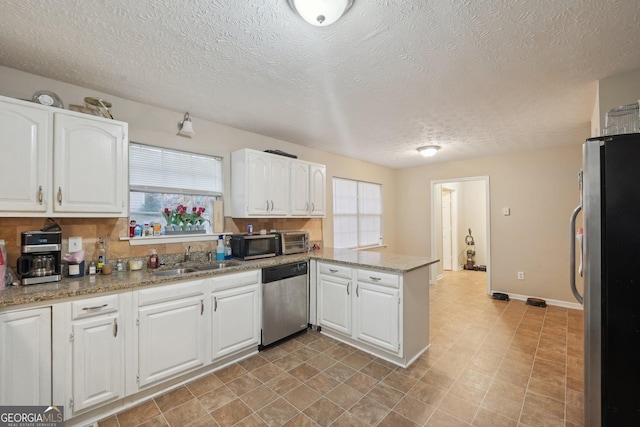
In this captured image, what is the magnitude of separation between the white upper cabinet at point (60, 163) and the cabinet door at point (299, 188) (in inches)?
70.5

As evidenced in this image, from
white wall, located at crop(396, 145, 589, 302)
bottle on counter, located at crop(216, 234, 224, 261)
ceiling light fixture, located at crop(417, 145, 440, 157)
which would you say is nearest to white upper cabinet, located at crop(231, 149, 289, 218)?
bottle on counter, located at crop(216, 234, 224, 261)

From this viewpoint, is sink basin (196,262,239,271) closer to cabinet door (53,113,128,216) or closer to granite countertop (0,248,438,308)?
granite countertop (0,248,438,308)

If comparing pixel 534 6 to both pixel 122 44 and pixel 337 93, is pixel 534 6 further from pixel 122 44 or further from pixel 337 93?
pixel 122 44

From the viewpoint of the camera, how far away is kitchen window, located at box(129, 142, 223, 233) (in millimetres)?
2631

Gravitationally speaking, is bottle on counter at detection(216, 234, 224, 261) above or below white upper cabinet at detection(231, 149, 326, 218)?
below

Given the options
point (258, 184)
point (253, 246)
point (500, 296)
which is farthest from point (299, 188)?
point (500, 296)

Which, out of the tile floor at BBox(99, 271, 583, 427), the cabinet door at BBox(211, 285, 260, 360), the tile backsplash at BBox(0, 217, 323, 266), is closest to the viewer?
the tile floor at BBox(99, 271, 583, 427)

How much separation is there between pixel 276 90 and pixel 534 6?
5.73 ft

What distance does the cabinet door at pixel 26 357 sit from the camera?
1.55m

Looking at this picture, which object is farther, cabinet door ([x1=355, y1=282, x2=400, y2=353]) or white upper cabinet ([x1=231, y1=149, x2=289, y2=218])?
white upper cabinet ([x1=231, y1=149, x2=289, y2=218])

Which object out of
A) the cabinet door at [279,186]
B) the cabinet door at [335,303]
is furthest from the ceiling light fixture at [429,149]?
the cabinet door at [335,303]

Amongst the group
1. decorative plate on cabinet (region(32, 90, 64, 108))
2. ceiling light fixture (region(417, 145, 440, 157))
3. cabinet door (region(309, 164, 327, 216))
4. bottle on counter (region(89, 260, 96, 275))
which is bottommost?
bottle on counter (region(89, 260, 96, 275))

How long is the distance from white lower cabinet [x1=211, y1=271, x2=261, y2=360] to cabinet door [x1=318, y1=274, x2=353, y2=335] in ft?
2.52

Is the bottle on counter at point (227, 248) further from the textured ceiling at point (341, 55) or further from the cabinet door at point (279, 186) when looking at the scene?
the textured ceiling at point (341, 55)
